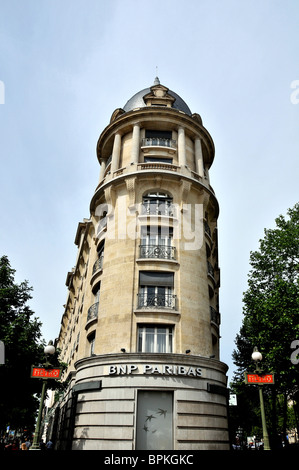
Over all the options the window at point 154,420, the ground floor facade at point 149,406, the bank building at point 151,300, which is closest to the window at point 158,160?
the bank building at point 151,300

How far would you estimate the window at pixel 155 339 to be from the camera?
18062mm

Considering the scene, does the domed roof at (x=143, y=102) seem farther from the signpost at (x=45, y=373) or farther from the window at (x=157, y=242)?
the signpost at (x=45, y=373)

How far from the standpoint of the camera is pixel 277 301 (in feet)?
71.6

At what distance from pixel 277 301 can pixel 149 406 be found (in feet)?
34.4

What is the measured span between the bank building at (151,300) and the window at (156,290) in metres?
0.06

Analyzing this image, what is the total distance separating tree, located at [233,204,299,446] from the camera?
830 inches

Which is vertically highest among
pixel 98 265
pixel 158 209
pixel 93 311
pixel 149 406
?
pixel 158 209

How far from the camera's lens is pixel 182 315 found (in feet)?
61.7

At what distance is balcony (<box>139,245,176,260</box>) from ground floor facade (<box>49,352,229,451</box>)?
570 cm

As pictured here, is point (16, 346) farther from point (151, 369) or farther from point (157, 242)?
point (157, 242)

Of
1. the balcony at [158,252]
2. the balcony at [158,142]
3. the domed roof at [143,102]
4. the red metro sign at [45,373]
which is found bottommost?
the red metro sign at [45,373]

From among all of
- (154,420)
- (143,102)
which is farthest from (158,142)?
(154,420)

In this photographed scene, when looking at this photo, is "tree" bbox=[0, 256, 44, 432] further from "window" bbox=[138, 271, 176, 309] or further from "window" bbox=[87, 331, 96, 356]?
"window" bbox=[138, 271, 176, 309]
